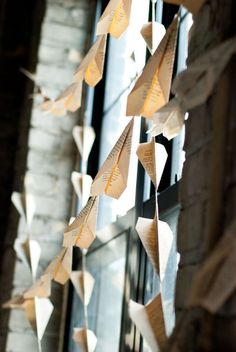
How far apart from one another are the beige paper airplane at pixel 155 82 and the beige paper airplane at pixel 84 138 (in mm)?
1709

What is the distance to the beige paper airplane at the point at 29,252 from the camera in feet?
10.5

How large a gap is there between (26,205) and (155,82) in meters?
1.86

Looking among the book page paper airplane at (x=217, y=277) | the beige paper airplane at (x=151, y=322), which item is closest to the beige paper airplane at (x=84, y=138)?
the beige paper airplane at (x=151, y=322)

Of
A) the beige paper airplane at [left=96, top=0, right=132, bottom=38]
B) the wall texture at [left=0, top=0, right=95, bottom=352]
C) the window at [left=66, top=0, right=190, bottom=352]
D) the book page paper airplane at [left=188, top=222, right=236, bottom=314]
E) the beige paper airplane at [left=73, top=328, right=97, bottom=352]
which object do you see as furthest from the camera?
the wall texture at [left=0, top=0, right=95, bottom=352]

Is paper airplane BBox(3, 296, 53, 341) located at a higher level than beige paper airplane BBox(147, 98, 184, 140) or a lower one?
lower

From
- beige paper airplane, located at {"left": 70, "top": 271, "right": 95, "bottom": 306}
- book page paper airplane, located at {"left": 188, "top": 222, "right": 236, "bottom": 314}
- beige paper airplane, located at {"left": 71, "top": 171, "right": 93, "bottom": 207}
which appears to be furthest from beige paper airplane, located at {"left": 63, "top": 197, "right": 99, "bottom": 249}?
beige paper airplane, located at {"left": 71, "top": 171, "right": 93, "bottom": 207}

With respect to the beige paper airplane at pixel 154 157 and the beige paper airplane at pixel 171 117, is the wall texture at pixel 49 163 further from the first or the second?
the beige paper airplane at pixel 171 117

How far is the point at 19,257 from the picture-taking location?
328cm

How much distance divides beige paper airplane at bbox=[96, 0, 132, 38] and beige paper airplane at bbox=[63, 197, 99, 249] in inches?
19.3

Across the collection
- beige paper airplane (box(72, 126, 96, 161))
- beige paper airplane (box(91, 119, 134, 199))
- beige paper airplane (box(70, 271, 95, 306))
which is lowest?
beige paper airplane (box(70, 271, 95, 306))

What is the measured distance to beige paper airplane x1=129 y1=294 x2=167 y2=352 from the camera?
1471mm

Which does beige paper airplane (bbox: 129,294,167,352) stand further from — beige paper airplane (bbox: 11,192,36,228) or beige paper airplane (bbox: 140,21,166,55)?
beige paper airplane (bbox: 11,192,36,228)

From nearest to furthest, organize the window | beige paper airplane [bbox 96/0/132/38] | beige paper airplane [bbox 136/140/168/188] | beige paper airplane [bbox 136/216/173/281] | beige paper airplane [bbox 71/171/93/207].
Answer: beige paper airplane [bbox 136/216/173/281], beige paper airplane [bbox 136/140/168/188], beige paper airplane [bbox 96/0/132/38], the window, beige paper airplane [bbox 71/171/93/207]

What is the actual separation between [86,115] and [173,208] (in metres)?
1.49
